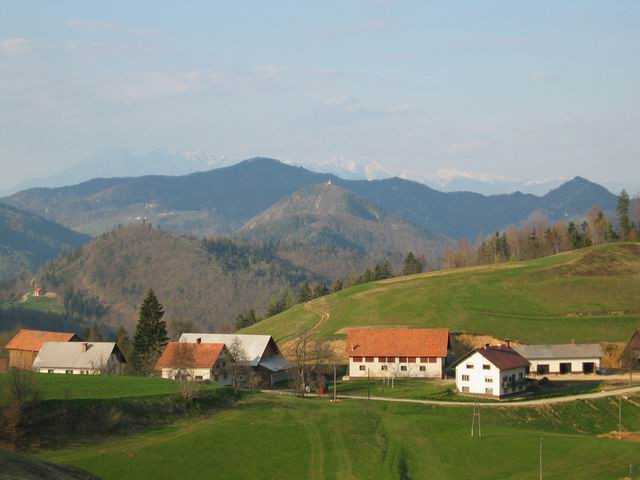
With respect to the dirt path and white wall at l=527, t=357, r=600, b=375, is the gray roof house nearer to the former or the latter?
the dirt path

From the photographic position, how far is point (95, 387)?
210 ft

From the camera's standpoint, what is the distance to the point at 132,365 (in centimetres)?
9762

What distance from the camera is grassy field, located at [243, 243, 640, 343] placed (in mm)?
108688

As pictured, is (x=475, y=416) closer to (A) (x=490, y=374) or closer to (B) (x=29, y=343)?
(A) (x=490, y=374)

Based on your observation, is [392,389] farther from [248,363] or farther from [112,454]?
[112,454]

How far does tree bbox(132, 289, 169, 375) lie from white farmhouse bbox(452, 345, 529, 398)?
35630 mm

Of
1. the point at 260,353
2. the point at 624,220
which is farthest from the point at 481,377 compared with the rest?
the point at 624,220

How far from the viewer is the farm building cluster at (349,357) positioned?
285 feet

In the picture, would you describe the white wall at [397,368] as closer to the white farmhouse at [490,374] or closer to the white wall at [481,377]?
the white farmhouse at [490,374]

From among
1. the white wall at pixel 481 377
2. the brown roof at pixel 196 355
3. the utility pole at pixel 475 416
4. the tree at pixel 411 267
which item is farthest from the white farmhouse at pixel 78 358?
the tree at pixel 411 267

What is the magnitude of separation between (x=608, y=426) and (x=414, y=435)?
18636 mm

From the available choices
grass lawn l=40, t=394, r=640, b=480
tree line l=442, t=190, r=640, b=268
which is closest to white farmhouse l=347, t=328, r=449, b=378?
grass lawn l=40, t=394, r=640, b=480

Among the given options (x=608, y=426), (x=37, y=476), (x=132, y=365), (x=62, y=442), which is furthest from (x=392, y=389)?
(x=37, y=476)

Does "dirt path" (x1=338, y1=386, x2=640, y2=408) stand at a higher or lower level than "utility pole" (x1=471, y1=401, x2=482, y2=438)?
higher
